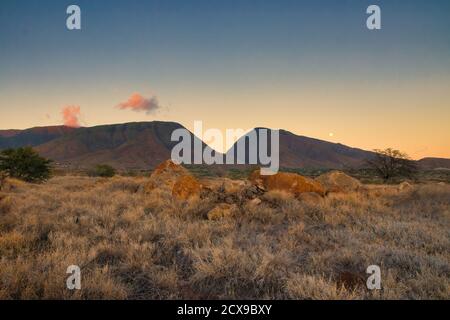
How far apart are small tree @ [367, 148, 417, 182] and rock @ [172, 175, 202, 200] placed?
29.8m

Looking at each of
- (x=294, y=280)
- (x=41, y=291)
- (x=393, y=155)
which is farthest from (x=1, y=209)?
(x=393, y=155)

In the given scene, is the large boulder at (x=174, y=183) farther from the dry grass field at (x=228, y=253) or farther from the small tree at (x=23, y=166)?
the small tree at (x=23, y=166)

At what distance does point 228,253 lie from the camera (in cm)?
563

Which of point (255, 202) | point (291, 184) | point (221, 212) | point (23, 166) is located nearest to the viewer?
point (221, 212)

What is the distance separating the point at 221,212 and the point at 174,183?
7095 mm

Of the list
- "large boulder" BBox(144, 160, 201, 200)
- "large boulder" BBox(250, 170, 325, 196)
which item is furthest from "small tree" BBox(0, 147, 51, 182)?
"large boulder" BBox(250, 170, 325, 196)

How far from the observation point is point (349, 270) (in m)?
5.40

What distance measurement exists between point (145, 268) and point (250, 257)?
1760mm

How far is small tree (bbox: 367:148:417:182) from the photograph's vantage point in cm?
3800

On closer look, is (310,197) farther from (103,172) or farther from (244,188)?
(103,172)

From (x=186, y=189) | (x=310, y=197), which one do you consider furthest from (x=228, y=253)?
(x=186, y=189)

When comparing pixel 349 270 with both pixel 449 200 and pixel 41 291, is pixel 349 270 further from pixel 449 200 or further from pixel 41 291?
pixel 449 200

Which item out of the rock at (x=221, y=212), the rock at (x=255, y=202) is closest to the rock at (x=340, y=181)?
the rock at (x=255, y=202)

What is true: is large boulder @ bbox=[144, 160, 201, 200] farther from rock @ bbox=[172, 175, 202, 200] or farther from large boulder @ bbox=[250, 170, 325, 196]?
large boulder @ bbox=[250, 170, 325, 196]
